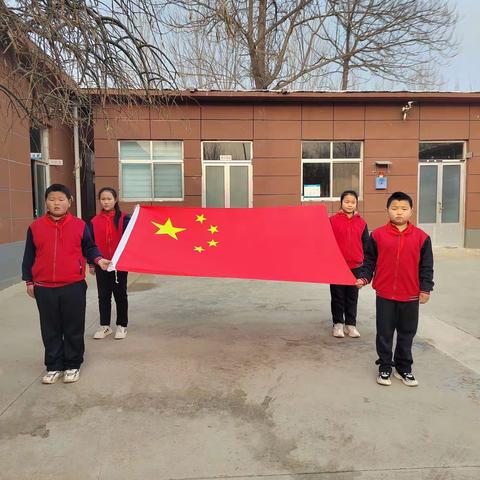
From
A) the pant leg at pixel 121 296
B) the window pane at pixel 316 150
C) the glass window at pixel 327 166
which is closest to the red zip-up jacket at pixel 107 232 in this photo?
the pant leg at pixel 121 296

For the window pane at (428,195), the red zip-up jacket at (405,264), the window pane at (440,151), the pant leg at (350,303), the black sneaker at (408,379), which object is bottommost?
the black sneaker at (408,379)

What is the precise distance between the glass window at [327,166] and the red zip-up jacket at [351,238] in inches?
311

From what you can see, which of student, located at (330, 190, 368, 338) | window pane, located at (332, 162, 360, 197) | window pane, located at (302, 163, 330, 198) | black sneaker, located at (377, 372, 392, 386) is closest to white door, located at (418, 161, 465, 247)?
window pane, located at (332, 162, 360, 197)

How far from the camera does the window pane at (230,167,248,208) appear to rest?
12703 mm

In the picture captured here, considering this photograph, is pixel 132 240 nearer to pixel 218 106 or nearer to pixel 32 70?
pixel 32 70

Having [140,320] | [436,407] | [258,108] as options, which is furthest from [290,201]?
[436,407]

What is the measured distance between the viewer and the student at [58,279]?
375 centimetres

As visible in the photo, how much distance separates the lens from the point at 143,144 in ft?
41.1

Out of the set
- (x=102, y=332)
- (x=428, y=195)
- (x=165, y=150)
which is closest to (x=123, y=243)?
(x=102, y=332)

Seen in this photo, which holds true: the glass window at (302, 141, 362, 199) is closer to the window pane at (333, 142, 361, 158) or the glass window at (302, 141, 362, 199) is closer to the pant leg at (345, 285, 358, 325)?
the window pane at (333, 142, 361, 158)

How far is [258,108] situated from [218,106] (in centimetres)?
110

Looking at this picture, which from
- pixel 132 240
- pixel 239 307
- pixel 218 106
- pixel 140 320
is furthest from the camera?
pixel 218 106

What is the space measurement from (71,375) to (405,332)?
9.43 feet

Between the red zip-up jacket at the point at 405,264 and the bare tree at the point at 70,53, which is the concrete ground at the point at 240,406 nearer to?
the red zip-up jacket at the point at 405,264
